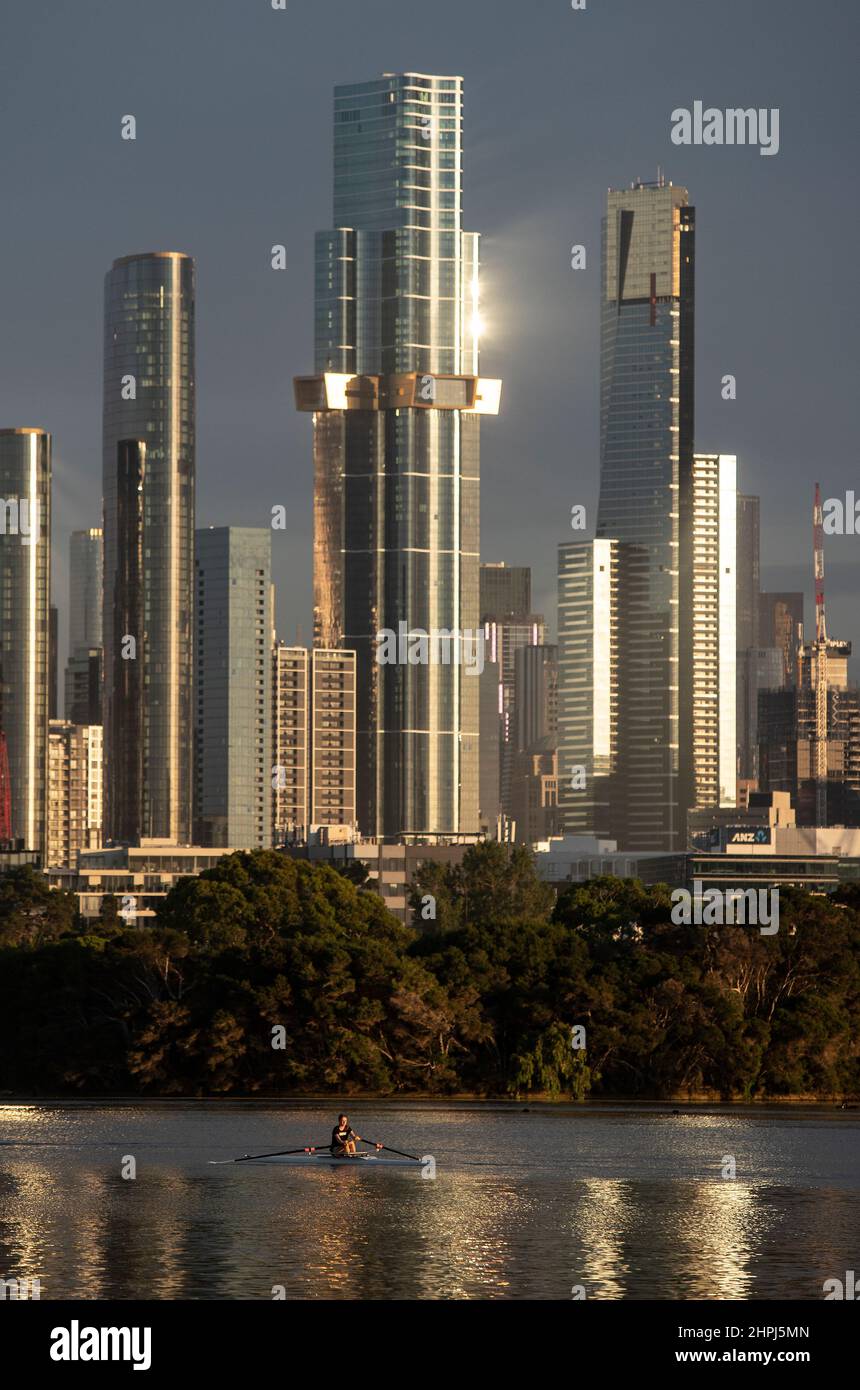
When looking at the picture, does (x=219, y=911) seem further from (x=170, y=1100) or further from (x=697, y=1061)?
(x=697, y=1061)

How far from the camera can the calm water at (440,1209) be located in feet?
217

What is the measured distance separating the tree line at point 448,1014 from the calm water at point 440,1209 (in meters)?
9.53

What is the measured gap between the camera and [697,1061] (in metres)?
131

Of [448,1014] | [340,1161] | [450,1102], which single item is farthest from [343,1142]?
[448,1014]

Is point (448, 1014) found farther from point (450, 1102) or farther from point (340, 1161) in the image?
point (340, 1161)

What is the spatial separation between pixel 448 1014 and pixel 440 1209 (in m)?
47.9

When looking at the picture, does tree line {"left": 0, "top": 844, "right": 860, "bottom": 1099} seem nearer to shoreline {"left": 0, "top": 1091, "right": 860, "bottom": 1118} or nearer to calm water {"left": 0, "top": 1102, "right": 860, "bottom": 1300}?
shoreline {"left": 0, "top": 1091, "right": 860, "bottom": 1118}

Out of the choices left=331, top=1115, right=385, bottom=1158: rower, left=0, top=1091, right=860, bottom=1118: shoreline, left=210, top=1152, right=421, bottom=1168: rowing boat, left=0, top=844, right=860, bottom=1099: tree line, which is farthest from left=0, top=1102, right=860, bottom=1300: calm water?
left=0, top=844, right=860, bottom=1099: tree line

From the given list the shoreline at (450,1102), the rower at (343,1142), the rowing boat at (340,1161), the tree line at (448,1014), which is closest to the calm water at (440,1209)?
the rowing boat at (340,1161)

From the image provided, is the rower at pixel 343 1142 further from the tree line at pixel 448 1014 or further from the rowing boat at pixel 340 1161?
the tree line at pixel 448 1014

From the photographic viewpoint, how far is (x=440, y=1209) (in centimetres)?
8100

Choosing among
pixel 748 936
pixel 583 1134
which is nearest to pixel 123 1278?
pixel 583 1134
